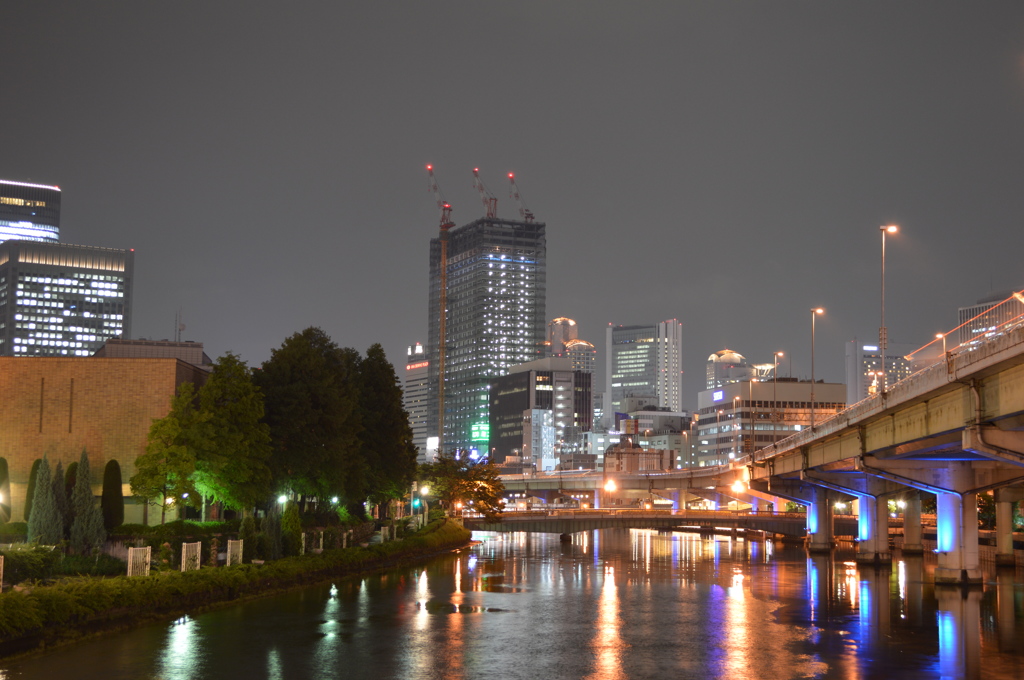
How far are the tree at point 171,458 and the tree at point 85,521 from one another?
12.2 ft

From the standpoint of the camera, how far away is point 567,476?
557ft

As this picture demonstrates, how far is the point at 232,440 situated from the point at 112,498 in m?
6.20

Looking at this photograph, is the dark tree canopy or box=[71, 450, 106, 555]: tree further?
the dark tree canopy

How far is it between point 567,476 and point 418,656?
143 meters

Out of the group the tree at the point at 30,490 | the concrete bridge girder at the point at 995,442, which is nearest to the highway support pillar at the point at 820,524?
the concrete bridge girder at the point at 995,442

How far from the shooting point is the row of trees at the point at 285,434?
50.4 metres

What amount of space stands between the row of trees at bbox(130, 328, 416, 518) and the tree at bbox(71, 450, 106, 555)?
4044 millimetres

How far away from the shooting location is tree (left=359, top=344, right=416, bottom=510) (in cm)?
7675

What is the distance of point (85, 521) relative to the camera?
43.8m

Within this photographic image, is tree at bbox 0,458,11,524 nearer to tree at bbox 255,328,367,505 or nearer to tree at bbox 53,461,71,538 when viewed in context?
tree at bbox 53,461,71,538

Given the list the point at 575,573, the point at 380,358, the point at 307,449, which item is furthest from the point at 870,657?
the point at 380,358

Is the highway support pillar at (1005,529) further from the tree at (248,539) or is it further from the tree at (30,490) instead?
the tree at (30,490)

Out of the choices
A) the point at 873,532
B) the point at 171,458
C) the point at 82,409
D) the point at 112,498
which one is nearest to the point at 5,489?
the point at 82,409

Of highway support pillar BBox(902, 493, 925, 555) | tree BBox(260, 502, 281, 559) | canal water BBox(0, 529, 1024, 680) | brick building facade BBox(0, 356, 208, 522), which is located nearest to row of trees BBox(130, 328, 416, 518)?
brick building facade BBox(0, 356, 208, 522)
